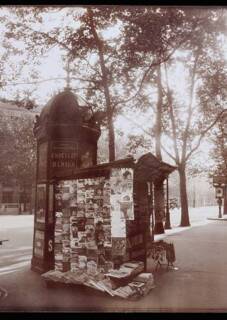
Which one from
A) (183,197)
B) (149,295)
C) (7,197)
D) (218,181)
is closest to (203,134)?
(183,197)

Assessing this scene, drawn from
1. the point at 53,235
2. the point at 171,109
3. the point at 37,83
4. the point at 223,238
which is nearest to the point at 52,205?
the point at 53,235

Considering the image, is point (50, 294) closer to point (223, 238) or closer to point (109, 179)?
point (109, 179)

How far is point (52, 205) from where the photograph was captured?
10.1 m

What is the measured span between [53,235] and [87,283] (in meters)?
2.21

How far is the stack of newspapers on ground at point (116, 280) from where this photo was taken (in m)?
7.80

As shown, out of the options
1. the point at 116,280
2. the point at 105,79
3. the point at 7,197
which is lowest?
the point at 116,280

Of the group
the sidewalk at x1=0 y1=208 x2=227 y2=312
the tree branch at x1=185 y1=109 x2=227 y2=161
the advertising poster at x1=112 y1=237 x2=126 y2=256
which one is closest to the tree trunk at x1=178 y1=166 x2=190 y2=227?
the tree branch at x1=185 y1=109 x2=227 y2=161

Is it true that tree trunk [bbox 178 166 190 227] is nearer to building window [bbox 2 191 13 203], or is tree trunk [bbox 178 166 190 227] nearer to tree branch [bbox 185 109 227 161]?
tree branch [bbox 185 109 227 161]

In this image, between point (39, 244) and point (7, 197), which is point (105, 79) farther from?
point (7, 197)

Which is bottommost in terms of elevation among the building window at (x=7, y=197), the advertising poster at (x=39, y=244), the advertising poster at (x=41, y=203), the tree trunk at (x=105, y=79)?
the advertising poster at (x=39, y=244)

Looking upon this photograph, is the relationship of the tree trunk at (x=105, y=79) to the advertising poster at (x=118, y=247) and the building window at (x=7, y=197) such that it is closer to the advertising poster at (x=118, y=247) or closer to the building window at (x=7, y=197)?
the advertising poster at (x=118, y=247)

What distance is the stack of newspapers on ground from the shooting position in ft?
25.6

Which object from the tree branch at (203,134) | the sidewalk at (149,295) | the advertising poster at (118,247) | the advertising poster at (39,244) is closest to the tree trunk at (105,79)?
the advertising poster at (39,244)

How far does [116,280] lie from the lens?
7961 mm
